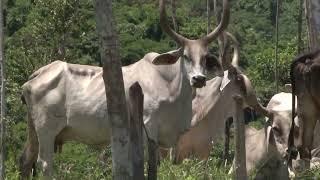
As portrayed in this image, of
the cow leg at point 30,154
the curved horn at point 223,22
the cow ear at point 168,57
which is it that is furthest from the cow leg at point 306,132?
the cow leg at point 30,154

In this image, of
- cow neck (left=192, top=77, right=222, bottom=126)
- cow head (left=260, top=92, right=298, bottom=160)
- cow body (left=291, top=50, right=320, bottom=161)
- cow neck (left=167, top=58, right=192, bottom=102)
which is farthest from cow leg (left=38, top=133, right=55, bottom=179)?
cow head (left=260, top=92, right=298, bottom=160)

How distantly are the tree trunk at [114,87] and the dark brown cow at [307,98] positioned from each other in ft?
9.02

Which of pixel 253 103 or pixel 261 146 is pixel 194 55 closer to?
pixel 253 103

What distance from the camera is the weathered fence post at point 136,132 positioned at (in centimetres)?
628

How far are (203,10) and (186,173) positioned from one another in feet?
172

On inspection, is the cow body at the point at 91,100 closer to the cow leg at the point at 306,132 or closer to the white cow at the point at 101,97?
the white cow at the point at 101,97

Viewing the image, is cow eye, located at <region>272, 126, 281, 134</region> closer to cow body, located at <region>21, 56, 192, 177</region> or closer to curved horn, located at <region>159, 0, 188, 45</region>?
cow body, located at <region>21, 56, 192, 177</region>

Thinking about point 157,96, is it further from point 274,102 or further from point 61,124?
point 274,102

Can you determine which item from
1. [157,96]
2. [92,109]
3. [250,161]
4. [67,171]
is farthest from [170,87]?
[250,161]

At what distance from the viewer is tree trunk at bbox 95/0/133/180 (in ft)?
18.5

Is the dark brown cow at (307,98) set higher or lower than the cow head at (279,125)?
higher

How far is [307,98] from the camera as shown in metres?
7.98

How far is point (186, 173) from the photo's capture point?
8141mm

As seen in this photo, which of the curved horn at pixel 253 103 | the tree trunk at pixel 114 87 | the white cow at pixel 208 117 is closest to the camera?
the tree trunk at pixel 114 87
